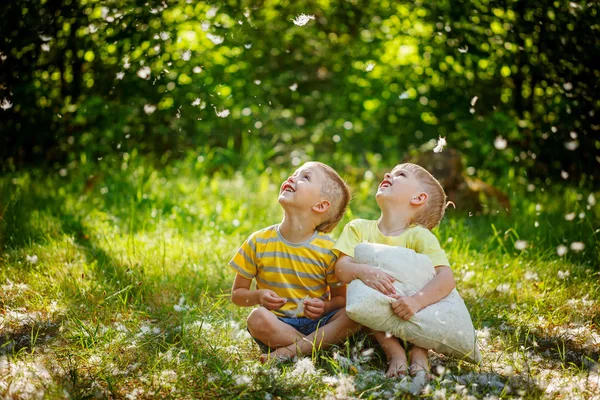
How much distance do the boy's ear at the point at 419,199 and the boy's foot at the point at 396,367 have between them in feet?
2.22

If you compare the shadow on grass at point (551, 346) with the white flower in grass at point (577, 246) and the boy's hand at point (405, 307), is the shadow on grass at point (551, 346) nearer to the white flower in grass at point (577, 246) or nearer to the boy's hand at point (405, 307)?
the boy's hand at point (405, 307)

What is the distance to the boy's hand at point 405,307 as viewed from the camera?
2.47 m

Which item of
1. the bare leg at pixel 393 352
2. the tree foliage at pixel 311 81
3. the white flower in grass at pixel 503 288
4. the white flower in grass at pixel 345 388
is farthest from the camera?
the tree foliage at pixel 311 81

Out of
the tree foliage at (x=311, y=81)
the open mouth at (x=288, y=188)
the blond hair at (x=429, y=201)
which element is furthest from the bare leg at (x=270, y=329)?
the tree foliage at (x=311, y=81)

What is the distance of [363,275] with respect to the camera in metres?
2.58

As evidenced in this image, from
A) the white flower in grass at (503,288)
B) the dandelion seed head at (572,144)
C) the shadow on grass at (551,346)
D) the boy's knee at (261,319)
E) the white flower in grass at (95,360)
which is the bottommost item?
the dandelion seed head at (572,144)

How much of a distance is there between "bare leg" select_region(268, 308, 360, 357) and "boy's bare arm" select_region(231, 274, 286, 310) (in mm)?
178

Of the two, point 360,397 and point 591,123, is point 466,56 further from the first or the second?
point 360,397

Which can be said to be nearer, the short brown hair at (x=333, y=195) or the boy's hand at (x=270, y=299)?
the boy's hand at (x=270, y=299)

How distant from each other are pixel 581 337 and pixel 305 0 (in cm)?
478

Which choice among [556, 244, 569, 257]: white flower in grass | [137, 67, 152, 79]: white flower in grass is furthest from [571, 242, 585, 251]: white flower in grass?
[137, 67, 152, 79]: white flower in grass

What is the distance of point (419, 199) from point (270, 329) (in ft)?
2.83

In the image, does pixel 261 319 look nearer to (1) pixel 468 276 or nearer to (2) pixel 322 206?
(2) pixel 322 206

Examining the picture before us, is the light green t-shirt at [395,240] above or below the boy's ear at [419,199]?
below
